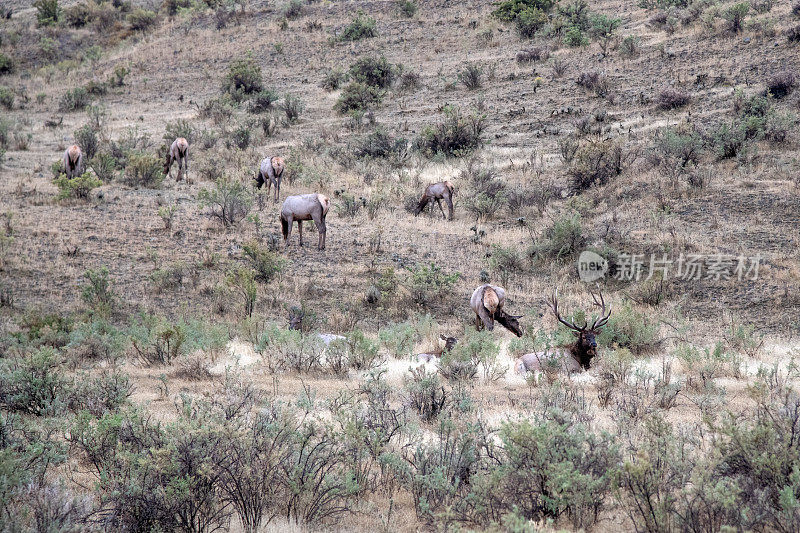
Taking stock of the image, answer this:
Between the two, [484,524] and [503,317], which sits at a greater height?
[484,524]

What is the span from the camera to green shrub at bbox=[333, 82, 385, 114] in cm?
2636

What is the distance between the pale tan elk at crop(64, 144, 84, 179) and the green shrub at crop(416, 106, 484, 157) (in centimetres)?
1087

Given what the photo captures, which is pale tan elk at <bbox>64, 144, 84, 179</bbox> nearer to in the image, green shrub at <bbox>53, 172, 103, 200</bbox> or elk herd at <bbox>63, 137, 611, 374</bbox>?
elk herd at <bbox>63, 137, 611, 374</bbox>

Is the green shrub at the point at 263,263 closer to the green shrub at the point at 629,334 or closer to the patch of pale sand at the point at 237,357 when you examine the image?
the patch of pale sand at the point at 237,357

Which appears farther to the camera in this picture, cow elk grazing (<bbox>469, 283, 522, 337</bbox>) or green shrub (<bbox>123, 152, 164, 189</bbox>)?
green shrub (<bbox>123, 152, 164, 189</bbox>)

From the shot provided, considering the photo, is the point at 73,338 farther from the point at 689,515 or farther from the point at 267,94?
the point at 267,94

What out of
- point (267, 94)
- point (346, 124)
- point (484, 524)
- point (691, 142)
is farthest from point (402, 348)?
point (267, 94)

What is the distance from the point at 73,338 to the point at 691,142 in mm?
Answer: 15341

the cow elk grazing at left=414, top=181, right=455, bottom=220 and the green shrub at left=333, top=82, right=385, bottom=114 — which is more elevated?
the green shrub at left=333, top=82, right=385, bottom=114

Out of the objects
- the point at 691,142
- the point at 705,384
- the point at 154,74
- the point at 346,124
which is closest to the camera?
the point at 705,384

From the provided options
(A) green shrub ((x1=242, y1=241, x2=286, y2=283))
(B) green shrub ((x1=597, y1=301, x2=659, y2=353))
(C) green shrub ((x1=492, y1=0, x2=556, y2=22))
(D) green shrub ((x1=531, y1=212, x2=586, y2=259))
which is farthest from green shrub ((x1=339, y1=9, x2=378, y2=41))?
(B) green shrub ((x1=597, y1=301, x2=659, y2=353))

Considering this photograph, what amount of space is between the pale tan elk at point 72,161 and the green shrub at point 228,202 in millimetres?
5562

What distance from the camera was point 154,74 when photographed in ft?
111

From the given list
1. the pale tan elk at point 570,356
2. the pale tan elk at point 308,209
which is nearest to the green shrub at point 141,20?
the pale tan elk at point 308,209
